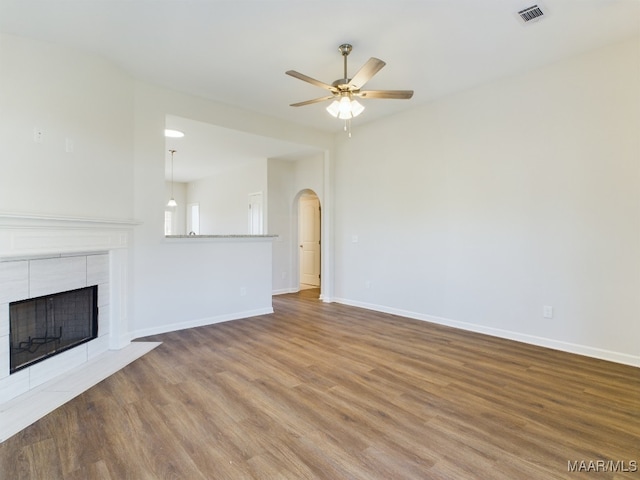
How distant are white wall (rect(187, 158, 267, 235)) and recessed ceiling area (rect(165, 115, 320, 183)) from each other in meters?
0.25

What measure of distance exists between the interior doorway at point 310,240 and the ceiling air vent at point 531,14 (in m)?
5.36

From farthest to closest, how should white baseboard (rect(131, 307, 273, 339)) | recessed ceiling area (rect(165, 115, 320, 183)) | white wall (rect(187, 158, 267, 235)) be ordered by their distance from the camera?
white wall (rect(187, 158, 267, 235))
recessed ceiling area (rect(165, 115, 320, 183))
white baseboard (rect(131, 307, 273, 339))

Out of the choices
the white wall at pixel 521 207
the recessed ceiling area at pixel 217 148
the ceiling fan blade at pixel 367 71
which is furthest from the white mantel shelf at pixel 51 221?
the white wall at pixel 521 207

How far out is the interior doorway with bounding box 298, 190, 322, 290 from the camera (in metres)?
7.84

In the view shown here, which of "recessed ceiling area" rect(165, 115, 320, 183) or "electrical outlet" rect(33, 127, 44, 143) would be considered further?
"recessed ceiling area" rect(165, 115, 320, 183)

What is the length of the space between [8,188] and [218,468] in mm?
2839

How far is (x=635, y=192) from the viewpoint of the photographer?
3068mm

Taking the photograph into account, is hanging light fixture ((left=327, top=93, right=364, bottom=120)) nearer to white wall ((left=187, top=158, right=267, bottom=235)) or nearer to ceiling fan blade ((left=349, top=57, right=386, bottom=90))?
ceiling fan blade ((left=349, top=57, right=386, bottom=90))

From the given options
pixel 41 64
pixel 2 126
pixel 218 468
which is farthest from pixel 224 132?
pixel 218 468

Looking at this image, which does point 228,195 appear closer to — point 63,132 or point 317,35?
point 63,132

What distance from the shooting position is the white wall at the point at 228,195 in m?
7.27

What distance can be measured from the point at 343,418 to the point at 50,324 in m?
2.65

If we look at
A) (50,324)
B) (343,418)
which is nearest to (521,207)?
(343,418)

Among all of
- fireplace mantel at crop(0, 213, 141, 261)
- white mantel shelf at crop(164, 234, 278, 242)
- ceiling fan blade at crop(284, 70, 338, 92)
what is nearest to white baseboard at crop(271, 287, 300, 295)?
white mantel shelf at crop(164, 234, 278, 242)
